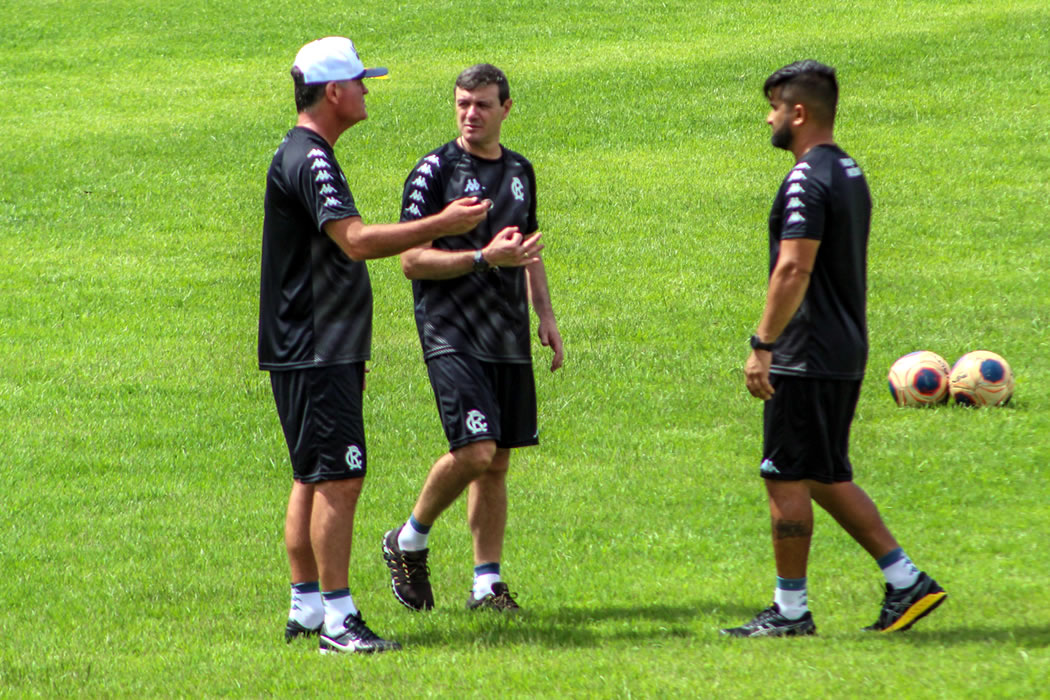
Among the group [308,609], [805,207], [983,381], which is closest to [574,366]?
[983,381]

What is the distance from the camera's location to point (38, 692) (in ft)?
19.3

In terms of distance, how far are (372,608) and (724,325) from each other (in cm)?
720

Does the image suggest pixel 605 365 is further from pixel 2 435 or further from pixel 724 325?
pixel 2 435

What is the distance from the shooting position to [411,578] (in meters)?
7.05

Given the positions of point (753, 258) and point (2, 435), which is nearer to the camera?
point (2, 435)

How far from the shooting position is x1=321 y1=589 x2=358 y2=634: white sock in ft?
20.4

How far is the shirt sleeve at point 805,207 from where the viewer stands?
5957 millimetres

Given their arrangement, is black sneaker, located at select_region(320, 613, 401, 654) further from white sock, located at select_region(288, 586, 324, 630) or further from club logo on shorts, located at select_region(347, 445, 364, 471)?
club logo on shorts, located at select_region(347, 445, 364, 471)

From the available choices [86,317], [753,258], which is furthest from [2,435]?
[753,258]

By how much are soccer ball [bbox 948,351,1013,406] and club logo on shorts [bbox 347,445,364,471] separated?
5.90 metres

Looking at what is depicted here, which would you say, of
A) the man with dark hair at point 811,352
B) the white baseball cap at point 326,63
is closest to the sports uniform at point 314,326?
the white baseball cap at point 326,63

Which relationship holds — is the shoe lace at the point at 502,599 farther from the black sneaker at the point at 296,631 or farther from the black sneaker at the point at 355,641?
the black sneaker at the point at 296,631

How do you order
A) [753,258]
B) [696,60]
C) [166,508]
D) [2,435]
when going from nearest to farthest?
1. [166,508]
2. [2,435]
3. [753,258]
4. [696,60]

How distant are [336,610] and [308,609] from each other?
31 centimetres
